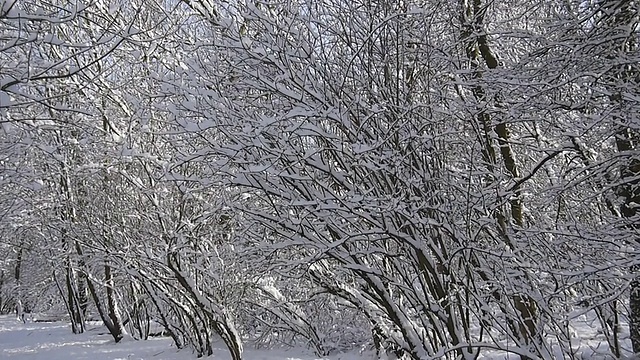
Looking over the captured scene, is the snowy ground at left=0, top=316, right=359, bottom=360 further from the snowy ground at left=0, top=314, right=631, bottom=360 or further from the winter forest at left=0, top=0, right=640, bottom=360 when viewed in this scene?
the winter forest at left=0, top=0, right=640, bottom=360

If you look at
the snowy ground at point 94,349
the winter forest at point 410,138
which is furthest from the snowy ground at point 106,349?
the winter forest at point 410,138

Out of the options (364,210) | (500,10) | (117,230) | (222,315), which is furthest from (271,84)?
(117,230)

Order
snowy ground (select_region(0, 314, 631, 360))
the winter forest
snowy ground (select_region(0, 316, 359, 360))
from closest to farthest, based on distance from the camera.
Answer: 1. the winter forest
2. snowy ground (select_region(0, 314, 631, 360))
3. snowy ground (select_region(0, 316, 359, 360))

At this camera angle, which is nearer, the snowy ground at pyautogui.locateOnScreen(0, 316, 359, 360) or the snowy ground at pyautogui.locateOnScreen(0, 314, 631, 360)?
the snowy ground at pyautogui.locateOnScreen(0, 314, 631, 360)

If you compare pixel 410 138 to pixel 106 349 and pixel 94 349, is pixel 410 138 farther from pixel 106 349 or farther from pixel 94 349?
pixel 94 349

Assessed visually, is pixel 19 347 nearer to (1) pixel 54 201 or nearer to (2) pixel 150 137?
(1) pixel 54 201

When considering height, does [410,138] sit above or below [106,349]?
above

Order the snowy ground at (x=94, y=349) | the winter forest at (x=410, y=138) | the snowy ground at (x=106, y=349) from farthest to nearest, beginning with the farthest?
Answer: the snowy ground at (x=94, y=349)
the snowy ground at (x=106, y=349)
the winter forest at (x=410, y=138)

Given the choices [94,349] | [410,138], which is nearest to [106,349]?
[94,349]

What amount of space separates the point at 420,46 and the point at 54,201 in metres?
10.1

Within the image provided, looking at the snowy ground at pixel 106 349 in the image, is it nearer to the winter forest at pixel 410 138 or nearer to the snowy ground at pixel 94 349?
the snowy ground at pixel 94 349

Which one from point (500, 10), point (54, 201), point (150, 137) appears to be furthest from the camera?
point (54, 201)

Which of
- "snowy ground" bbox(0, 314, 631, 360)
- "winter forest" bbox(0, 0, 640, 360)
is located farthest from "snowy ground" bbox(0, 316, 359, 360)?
"winter forest" bbox(0, 0, 640, 360)

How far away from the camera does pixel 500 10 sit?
640 cm
